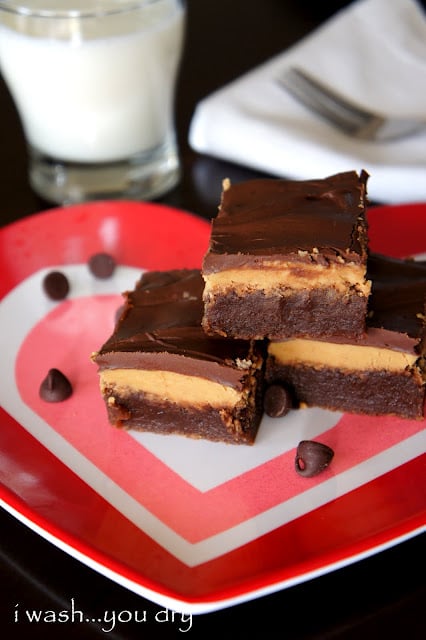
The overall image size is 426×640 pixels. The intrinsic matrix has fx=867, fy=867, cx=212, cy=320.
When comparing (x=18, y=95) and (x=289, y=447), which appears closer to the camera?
(x=289, y=447)

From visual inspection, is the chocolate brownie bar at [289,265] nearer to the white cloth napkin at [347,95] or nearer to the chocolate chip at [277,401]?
the chocolate chip at [277,401]

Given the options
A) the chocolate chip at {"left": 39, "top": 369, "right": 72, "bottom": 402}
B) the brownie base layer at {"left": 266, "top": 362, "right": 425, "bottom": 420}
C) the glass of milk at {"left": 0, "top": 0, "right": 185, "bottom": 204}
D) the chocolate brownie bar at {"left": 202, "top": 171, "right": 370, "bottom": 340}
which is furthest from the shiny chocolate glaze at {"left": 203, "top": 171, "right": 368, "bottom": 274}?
the glass of milk at {"left": 0, "top": 0, "right": 185, "bottom": 204}

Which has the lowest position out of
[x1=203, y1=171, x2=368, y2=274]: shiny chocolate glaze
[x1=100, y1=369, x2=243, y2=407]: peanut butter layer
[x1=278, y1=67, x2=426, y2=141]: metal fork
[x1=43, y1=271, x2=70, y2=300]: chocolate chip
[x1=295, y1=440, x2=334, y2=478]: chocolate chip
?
[x1=295, y1=440, x2=334, y2=478]: chocolate chip

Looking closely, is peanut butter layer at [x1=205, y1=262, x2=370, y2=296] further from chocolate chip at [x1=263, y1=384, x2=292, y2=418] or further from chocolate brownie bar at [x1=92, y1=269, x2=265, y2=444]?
chocolate chip at [x1=263, y1=384, x2=292, y2=418]

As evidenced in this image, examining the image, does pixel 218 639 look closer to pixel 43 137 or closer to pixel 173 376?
pixel 173 376

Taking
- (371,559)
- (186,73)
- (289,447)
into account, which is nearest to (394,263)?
(289,447)

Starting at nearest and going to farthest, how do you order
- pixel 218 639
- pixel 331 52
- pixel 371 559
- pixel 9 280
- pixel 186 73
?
1. pixel 218 639
2. pixel 371 559
3. pixel 9 280
4. pixel 331 52
5. pixel 186 73
